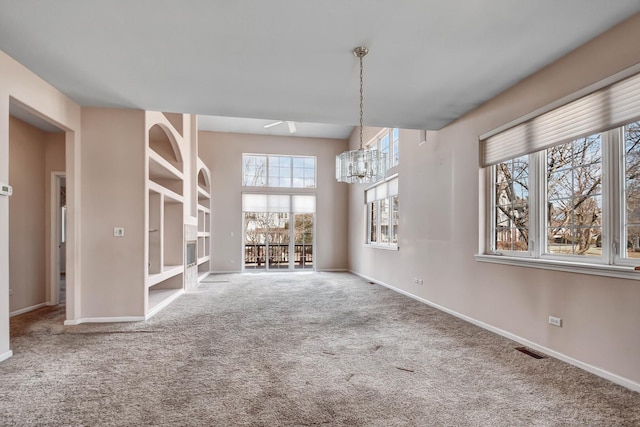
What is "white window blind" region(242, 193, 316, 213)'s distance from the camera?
9.51 meters

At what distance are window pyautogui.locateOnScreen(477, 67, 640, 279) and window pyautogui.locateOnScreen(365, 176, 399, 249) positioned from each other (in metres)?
2.81

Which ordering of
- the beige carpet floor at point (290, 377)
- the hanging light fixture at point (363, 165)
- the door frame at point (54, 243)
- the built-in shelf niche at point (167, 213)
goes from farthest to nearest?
the door frame at point (54, 243), the built-in shelf niche at point (167, 213), the hanging light fixture at point (363, 165), the beige carpet floor at point (290, 377)

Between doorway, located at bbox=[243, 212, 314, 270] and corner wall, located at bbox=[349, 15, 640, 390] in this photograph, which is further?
doorway, located at bbox=[243, 212, 314, 270]

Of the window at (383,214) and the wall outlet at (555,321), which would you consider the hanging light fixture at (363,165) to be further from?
the window at (383,214)

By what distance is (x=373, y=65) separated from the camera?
3.14 m

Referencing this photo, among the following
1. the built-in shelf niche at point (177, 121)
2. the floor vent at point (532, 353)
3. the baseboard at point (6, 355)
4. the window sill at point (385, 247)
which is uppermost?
the built-in shelf niche at point (177, 121)

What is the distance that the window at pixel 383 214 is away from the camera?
272 inches

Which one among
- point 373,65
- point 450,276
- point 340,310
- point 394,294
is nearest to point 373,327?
point 340,310

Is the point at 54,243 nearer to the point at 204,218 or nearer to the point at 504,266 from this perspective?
the point at 204,218

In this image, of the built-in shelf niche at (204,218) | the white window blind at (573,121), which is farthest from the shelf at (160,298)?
the white window blind at (573,121)

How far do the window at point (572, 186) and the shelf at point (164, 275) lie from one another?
14.2 feet

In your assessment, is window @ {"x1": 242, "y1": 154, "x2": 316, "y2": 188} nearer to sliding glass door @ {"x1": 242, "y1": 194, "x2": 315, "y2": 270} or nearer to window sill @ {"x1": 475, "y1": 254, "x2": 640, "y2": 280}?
sliding glass door @ {"x1": 242, "y1": 194, "x2": 315, "y2": 270}

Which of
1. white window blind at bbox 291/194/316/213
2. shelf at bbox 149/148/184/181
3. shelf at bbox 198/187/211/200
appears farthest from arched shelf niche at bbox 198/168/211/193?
shelf at bbox 149/148/184/181

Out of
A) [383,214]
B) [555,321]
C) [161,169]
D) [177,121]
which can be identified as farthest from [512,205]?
[177,121]
